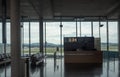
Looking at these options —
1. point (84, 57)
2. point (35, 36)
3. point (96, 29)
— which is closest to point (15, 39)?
point (84, 57)

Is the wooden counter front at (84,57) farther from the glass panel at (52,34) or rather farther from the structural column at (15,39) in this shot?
the structural column at (15,39)

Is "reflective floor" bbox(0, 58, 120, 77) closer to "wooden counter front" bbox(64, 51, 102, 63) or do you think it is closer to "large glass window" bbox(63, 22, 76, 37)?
"wooden counter front" bbox(64, 51, 102, 63)

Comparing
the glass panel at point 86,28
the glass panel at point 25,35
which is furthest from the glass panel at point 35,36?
the glass panel at point 86,28

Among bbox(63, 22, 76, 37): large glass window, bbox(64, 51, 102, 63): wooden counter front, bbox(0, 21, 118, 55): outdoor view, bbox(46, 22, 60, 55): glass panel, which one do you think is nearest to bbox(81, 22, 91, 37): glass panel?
bbox(0, 21, 118, 55): outdoor view

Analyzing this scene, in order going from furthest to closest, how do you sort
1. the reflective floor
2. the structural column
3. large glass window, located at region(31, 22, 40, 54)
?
large glass window, located at region(31, 22, 40, 54)
the reflective floor
the structural column

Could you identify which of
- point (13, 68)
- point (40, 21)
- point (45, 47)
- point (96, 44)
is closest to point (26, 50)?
point (45, 47)

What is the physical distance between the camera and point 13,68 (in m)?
9.70

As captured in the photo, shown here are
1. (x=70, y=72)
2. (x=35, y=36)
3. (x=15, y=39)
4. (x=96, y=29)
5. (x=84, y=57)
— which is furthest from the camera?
(x=96, y=29)

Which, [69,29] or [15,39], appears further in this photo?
[69,29]

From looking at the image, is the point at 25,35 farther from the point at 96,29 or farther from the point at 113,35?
the point at 113,35

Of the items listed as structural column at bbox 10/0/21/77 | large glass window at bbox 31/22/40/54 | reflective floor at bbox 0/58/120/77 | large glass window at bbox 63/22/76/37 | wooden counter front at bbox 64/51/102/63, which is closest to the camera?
structural column at bbox 10/0/21/77

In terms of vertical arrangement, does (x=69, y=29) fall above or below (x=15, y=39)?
above

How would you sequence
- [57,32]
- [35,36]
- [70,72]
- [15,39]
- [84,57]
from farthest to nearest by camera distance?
[57,32], [35,36], [84,57], [70,72], [15,39]

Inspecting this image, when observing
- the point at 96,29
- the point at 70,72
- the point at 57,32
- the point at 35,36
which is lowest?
the point at 70,72
